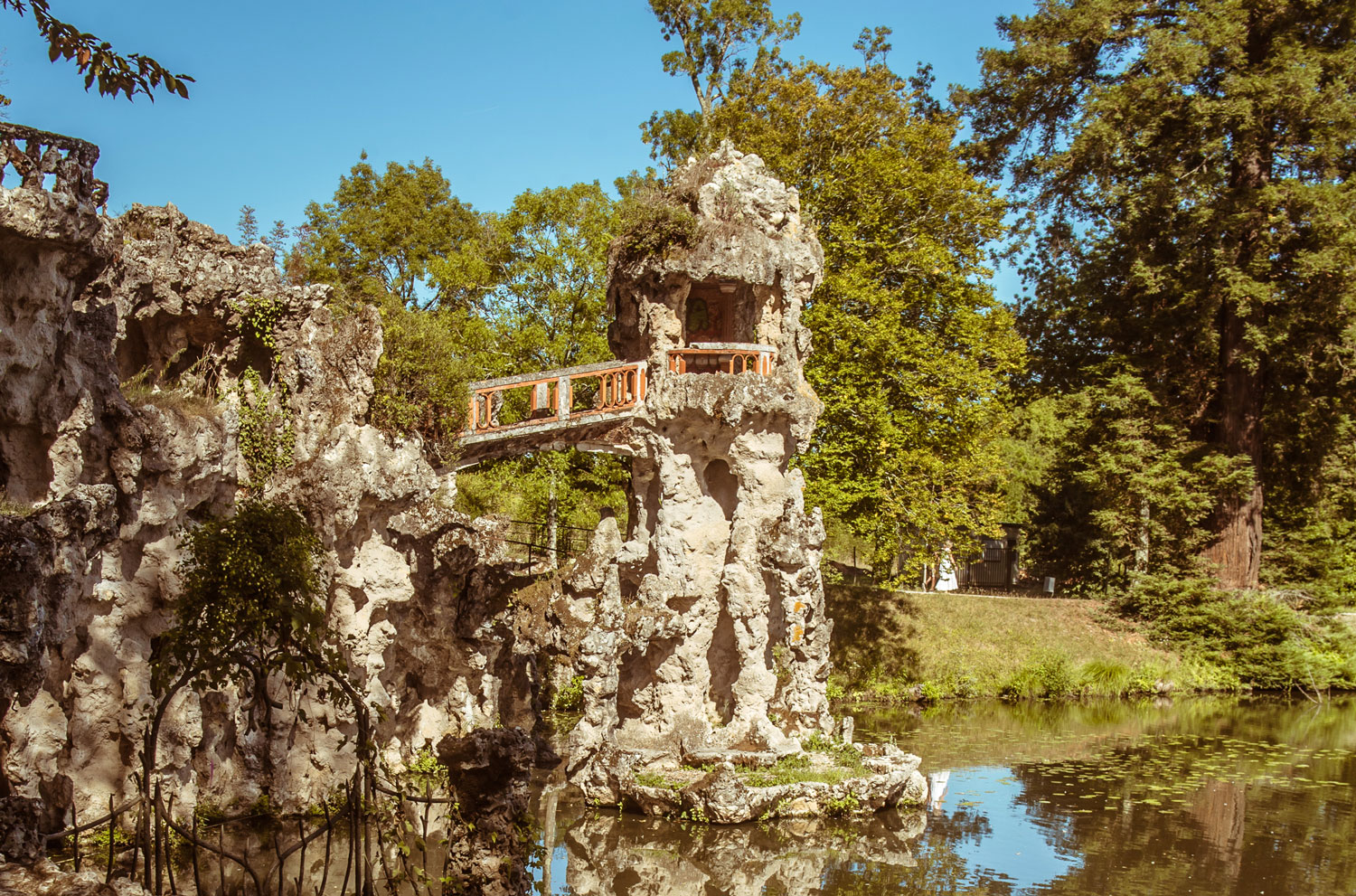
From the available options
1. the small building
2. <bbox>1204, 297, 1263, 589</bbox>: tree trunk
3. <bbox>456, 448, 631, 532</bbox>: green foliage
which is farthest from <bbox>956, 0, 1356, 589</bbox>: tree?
<bbox>456, 448, 631, 532</bbox>: green foliage

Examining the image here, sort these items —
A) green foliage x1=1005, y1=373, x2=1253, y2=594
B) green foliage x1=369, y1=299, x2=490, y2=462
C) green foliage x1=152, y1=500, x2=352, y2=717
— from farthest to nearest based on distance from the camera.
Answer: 1. green foliage x1=1005, y1=373, x2=1253, y2=594
2. green foliage x1=369, y1=299, x2=490, y2=462
3. green foliage x1=152, y1=500, x2=352, y2=717

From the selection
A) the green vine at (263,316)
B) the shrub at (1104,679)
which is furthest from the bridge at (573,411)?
the shrub at (1104,679)

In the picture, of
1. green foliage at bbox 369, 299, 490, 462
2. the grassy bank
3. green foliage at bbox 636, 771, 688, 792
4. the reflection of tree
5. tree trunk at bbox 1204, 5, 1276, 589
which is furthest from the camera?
tree trunk at bbox 1204, 5, 1276, 589

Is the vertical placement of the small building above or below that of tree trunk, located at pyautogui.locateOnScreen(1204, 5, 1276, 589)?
below

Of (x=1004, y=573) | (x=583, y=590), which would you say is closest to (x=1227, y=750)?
(x=583, y=590)

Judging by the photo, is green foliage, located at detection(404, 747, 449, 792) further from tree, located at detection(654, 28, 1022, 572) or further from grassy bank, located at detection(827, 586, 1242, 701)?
grassy bank, located at detection(827, 586, 1242, 701)

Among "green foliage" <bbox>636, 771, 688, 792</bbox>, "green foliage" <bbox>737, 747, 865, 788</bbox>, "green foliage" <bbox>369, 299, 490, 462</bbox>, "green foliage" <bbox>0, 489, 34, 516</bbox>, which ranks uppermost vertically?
"green foliage" <bbox>369, 299, 490, 462</bbox>

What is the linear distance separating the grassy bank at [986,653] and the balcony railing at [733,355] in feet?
36.0

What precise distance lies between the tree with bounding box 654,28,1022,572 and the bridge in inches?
287

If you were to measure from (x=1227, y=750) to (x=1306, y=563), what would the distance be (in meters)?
14.4

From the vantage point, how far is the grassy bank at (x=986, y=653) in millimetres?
30219

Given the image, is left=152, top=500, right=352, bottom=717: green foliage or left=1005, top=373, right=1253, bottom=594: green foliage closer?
left=152, top=500, right=352, bottom=717: green foliage

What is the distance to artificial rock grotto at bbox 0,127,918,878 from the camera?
12984 mm

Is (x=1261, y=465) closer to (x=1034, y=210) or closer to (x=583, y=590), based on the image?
(x=1034, y=210)
